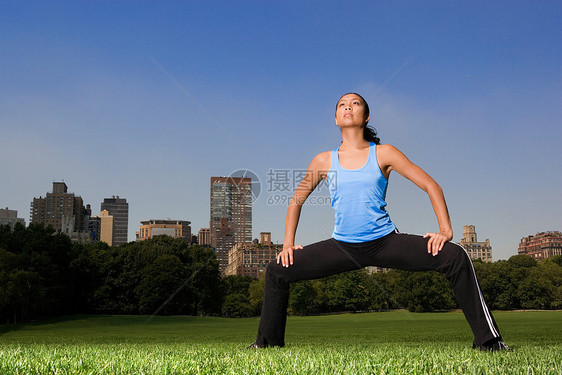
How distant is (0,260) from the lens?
1404 inches

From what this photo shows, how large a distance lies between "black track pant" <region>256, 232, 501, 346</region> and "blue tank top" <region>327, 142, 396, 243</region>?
10 cm

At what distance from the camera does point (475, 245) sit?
600 ft

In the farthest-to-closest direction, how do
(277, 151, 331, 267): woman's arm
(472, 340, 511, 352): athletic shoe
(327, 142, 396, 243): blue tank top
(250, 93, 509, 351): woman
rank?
1. (277, 151, 331, 267): woman's arm
2. (327, 142, 396, 243): blue tank top
3. (250, 93, 509, 351): woman
4. (472, 340, 511, 352): athletic shoe

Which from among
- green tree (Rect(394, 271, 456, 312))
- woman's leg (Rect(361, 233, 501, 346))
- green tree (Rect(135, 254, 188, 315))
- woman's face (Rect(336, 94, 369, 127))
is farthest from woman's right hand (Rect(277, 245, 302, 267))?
green tree (Rect(394, 271, 456, 312))

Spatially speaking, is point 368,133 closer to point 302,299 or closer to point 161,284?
point 161,284

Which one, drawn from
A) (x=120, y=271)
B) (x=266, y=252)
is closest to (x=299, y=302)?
(x=120, y=271)

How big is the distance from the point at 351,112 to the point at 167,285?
4986 cm

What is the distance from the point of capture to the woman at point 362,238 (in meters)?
4.73

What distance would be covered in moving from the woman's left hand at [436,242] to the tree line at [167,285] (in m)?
20.3

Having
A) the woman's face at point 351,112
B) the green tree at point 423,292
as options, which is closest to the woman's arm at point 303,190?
the woman's face at point 351,112

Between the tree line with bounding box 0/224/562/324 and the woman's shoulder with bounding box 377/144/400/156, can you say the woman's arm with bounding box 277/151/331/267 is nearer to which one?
the woman's shoulder with bounding box 377/144/400/156

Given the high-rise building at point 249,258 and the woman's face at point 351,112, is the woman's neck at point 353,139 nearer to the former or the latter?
the woman's face at point 351,112

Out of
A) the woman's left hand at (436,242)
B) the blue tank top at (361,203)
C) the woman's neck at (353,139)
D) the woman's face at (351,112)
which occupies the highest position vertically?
the woman's face at (351,112)

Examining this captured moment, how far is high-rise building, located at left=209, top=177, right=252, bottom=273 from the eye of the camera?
293 feet
